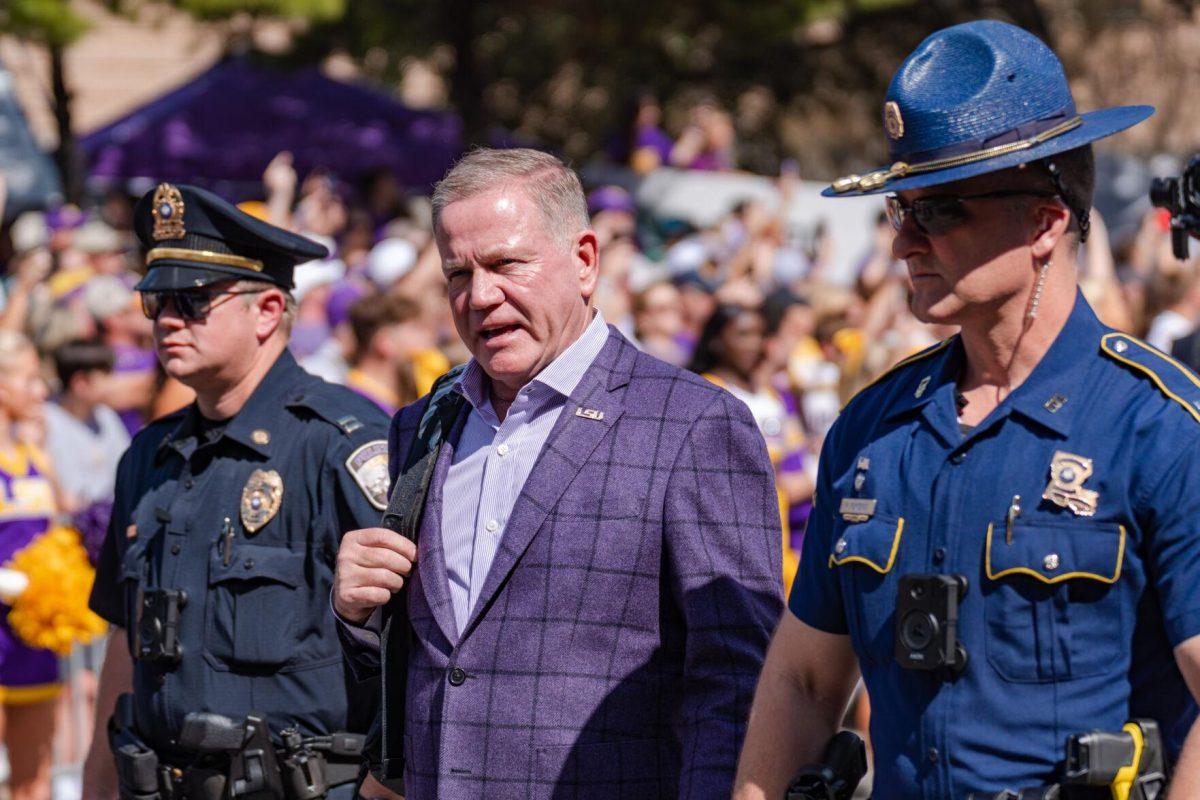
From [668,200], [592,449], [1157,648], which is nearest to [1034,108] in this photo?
[1157,648]

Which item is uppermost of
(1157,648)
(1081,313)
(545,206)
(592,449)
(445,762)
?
(545,206)

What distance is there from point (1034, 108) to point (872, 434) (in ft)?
1.95

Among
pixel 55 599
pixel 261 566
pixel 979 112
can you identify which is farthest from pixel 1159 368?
pixel 55 599

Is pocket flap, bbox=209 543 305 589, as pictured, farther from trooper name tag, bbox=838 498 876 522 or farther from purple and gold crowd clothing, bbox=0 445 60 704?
purple and gold crowd clothing, bbox=0 445 60 704

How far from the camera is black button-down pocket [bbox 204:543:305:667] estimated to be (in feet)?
14.4

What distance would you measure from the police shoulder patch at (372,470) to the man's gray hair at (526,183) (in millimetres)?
1060

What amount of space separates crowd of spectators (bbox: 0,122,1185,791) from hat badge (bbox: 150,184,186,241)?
5.88 feet

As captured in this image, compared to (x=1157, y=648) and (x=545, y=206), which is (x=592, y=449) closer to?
(x=545, y=206)

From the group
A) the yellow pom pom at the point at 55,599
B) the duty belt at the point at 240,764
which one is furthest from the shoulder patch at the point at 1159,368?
the yellow pom pom at the point at 55,599

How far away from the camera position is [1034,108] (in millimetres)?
2805

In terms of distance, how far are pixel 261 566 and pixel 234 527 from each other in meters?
0.15

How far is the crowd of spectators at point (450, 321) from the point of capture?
309 inches

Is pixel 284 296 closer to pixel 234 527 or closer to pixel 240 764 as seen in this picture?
pixel 234 527

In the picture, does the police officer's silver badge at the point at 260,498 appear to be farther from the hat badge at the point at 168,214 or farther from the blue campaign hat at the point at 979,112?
the blue campaign hat at the point at 979,112
